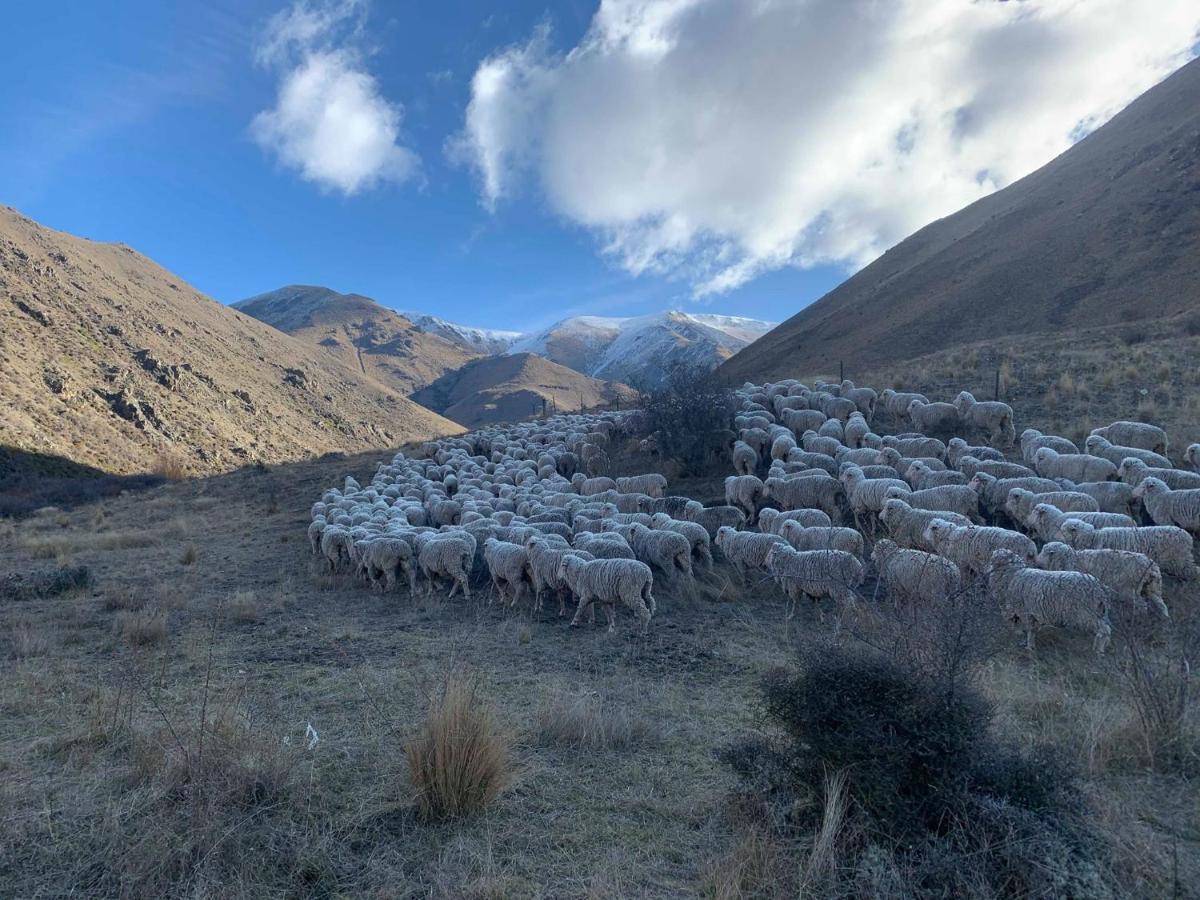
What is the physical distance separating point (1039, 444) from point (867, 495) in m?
4.73

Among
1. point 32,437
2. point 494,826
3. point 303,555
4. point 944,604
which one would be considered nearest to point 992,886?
point 944,604

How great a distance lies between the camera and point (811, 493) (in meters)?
13.0

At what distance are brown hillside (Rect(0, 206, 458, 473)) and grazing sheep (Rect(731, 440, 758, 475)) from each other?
35040 mm

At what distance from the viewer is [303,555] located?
15.6 m

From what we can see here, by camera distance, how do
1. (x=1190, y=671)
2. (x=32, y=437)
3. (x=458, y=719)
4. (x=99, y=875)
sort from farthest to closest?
1. (x=32, y=437)
2. (x=1190, y=671)
3. (x=458, y=719)
4. (x=99, y=875)

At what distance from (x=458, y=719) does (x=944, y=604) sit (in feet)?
11.0

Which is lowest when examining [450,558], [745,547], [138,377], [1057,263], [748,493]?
[745,547]

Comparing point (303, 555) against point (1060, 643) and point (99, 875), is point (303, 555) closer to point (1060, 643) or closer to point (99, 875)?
point (99, 875)

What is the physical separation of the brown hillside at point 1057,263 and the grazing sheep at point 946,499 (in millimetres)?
28325

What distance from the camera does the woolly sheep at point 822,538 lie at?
31.8 feet

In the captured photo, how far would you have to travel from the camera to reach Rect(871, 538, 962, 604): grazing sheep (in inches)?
279

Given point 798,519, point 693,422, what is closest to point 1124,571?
point 798,519

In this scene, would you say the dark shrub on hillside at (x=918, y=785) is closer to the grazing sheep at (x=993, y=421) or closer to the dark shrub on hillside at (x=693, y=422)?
the dark shrub on hillside at (x=693, y=422)

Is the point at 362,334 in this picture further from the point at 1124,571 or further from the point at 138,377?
the point at 1124,571
